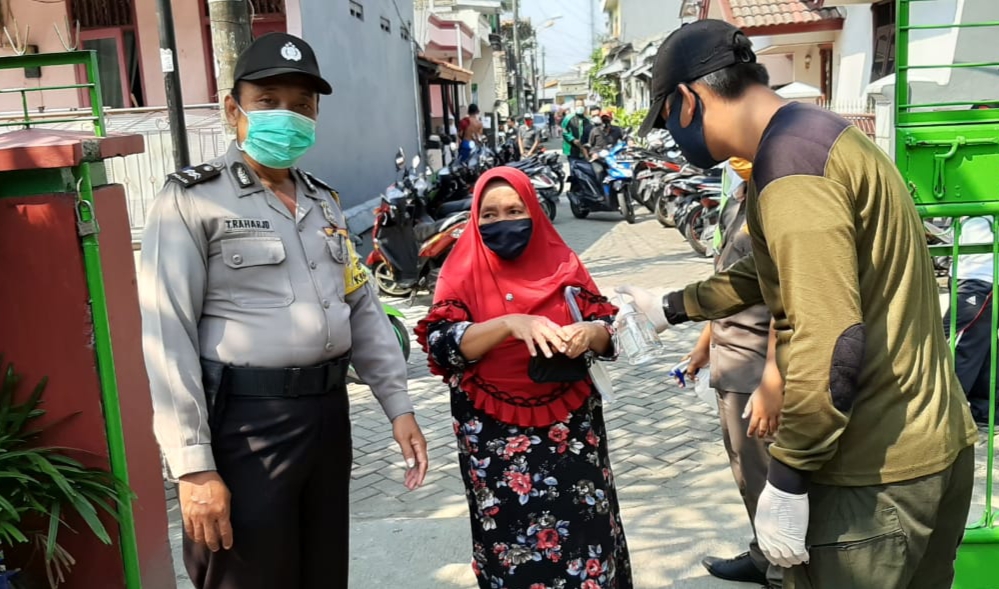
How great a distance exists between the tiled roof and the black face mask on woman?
1289 centimetres

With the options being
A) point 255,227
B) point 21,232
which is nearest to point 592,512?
point 255,227

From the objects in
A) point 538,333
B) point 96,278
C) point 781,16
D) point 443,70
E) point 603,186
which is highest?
point 781,16

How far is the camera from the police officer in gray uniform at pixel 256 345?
82.3 inches

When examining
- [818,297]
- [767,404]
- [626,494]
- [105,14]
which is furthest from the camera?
[105,14]

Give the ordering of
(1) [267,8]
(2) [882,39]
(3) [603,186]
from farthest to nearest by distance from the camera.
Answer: (3) [603,186] < (2) [882,39] < (1) [267,8]

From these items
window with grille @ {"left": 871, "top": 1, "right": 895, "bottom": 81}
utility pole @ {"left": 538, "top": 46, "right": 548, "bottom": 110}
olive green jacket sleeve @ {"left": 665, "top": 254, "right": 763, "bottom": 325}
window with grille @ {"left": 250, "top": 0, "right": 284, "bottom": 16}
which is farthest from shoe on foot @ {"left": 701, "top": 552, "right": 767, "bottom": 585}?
utility pole @ {"left": 538, "top": 46, "right": 548, "bottom": 110}

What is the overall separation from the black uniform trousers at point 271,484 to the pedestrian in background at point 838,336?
3.67 ft

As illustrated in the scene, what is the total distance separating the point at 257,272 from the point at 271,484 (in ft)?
1.74

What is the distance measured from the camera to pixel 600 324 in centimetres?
271

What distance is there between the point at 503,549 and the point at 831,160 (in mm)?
1617

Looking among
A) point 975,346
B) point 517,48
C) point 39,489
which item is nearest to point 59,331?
point 39,489

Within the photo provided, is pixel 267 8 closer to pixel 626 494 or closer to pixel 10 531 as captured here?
pixel 626 494

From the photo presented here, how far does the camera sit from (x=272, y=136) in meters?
2.31

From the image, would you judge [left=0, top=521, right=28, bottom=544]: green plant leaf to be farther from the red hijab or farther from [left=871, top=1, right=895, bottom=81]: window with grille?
[left=871, top=1, right=895, bottom=81]: window with grille
